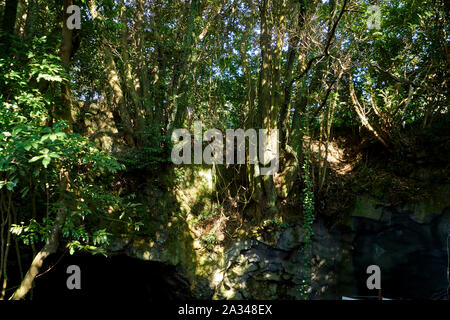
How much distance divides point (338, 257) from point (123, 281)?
455cm

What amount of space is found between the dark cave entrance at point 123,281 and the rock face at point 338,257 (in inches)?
11.2

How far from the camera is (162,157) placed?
5379 mm

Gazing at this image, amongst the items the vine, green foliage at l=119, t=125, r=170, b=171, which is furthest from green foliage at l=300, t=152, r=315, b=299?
green foliage at l=119, t=125, r=170, b=171

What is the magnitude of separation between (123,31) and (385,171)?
262 inches

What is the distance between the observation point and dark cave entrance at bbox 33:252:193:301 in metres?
5.04

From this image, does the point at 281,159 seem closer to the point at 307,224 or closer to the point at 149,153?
the point at 307,224

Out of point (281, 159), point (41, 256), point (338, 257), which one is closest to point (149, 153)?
point (41, 256)

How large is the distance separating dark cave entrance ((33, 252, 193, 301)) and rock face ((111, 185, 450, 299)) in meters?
0.28

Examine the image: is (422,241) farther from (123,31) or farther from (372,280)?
(123,31)

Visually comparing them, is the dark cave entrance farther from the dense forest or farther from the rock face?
the rock face

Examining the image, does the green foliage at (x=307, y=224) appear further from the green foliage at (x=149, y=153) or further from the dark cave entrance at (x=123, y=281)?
the green foliage at (x=149, y=153)

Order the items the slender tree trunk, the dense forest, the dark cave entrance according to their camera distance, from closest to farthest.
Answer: the slender tree trunk → the dense forest → the dark cave entrance

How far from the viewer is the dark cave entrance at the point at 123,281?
199 inches

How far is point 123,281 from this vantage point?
528 cm
